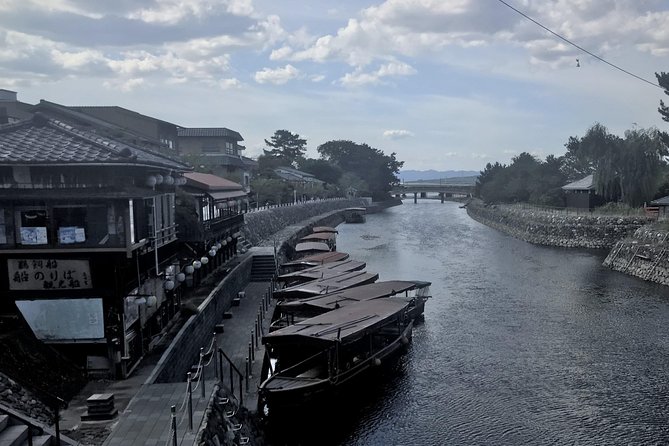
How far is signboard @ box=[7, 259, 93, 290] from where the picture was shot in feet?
50.9

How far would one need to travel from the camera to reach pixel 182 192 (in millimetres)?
26219

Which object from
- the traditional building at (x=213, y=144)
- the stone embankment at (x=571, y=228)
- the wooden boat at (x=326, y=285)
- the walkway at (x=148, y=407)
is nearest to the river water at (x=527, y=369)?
the wooden boat at (x=326, y=285)

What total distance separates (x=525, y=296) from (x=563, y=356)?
40.5ft

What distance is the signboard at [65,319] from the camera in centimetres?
1570

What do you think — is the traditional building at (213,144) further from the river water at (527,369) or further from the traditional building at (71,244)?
the traditional building at (71,244)

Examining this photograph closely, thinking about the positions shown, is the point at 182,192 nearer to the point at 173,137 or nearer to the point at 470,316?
the point at 470,316

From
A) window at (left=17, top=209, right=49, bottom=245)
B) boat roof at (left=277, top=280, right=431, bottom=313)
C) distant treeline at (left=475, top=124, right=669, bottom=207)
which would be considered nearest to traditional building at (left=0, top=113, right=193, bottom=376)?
window at (left=17, top=209, right=49, bottom=245)

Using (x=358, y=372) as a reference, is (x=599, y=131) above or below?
above

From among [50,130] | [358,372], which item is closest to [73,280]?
[50,130]

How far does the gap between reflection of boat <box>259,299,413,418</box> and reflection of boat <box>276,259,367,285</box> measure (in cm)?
878

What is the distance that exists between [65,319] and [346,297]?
1347 centimetres

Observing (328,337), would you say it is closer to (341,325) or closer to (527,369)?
(341,325)

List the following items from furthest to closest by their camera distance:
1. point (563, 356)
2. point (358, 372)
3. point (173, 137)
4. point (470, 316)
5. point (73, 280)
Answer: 1. point (173, 137)
2. point (470, 316)
3. point (563, 356)
4. point (358, 372)
5. point (73, 280)

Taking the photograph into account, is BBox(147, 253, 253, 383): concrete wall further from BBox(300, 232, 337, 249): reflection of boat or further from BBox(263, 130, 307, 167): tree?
BBox(263, 130, 307, 167): tree
